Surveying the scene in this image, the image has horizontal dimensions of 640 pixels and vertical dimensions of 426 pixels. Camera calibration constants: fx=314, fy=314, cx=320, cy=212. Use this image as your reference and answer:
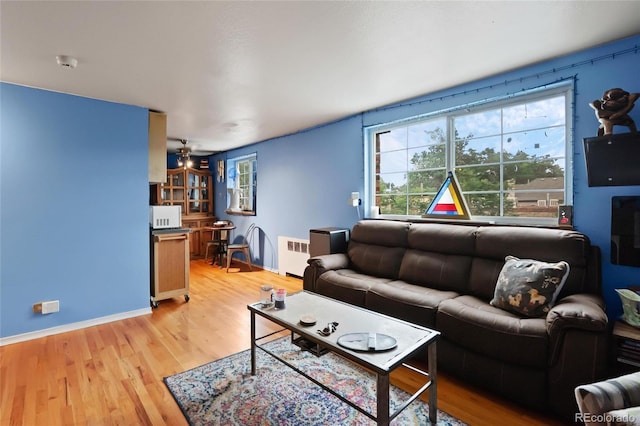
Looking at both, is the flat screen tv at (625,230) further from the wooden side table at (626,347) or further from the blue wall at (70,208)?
the blue wall at (70,208)

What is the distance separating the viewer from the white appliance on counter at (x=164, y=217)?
3.81 m

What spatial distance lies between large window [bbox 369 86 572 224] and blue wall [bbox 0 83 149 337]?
2.93m

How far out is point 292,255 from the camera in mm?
5031

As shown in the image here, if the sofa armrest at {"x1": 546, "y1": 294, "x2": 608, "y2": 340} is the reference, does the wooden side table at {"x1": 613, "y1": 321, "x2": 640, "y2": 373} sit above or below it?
below

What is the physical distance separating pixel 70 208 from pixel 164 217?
965 mm

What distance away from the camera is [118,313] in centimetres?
334

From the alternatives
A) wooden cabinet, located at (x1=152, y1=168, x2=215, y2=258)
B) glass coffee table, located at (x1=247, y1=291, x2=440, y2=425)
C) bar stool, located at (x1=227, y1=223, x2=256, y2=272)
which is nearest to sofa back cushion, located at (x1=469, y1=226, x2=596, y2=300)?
glass coffee table, located at (x1=247, y1=291, x2=440, y2=425)

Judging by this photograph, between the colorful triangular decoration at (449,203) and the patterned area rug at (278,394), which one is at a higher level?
the colorful triangular decoration at (449,203)

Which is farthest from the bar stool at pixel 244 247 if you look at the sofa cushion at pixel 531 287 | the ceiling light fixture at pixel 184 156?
the sofa cushion at pixel 531 287

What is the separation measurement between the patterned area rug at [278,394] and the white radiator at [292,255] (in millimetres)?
2398

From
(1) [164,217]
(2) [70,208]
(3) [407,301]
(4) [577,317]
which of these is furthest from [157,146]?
(4) [577,317]

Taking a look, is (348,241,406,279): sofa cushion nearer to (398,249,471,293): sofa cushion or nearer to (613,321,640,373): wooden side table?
(398,249,471,293): sofa cushion

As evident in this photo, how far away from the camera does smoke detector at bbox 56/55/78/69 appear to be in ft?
7.52

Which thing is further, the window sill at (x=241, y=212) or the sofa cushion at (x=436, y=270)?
the window sill at (x=241, y=212)
